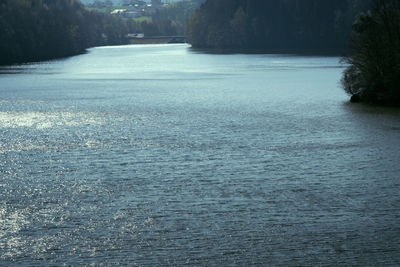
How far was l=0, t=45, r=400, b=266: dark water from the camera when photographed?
47.3 feet

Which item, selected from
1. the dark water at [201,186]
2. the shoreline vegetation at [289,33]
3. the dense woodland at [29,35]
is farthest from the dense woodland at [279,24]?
the dark water at [201,186]

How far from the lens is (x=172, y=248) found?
47.4ft

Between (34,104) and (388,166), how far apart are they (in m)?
29.6

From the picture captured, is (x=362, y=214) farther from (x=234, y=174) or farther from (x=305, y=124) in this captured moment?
(x=305, y=124)

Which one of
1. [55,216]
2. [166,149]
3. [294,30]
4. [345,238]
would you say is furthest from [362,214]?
[294,30]

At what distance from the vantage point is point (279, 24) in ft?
570

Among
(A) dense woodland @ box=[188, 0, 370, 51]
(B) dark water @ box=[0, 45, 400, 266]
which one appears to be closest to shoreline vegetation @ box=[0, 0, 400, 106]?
(A) dense woodland @ box=[188, 0, 370, 51]

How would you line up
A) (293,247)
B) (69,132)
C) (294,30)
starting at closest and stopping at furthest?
1. (293,247)
2. (69,132)
3. (294,30)

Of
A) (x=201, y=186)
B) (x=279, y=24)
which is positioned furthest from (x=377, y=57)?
(x=279, y=24)

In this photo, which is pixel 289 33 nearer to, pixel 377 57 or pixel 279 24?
pixel 279 24

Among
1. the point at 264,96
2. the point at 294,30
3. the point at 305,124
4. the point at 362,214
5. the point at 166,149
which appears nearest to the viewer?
the point at 362,214

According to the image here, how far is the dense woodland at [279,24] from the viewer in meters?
153

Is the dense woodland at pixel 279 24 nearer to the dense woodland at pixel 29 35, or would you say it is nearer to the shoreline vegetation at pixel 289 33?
the shoreline vegetation at pixel 289 33

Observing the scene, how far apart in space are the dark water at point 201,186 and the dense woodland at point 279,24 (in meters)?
110
